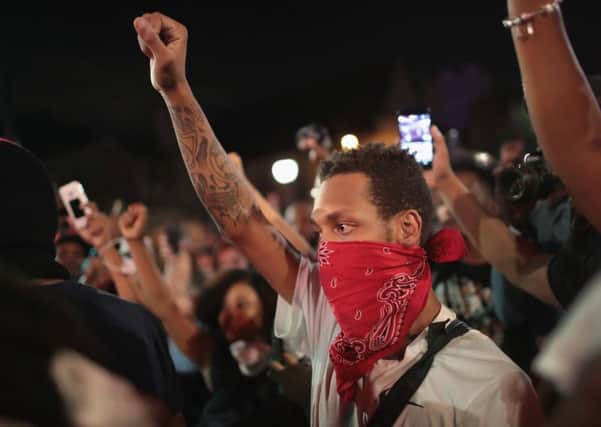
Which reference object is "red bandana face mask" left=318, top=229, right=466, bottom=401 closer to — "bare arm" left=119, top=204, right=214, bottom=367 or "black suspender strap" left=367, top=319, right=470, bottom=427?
"black suspender strap" left=367, top=319, right=470, bottom=427

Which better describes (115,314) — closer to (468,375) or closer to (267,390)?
(468,375)

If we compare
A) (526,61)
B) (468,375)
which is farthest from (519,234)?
(526,61)

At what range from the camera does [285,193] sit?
15523 millimetres

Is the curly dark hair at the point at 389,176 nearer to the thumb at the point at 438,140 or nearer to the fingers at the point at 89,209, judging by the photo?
the thumb at the point at 438,140

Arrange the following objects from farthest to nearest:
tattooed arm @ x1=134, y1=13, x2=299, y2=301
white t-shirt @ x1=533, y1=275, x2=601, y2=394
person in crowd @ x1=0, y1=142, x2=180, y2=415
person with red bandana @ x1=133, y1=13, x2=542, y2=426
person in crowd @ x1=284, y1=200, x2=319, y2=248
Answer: person in crowd @ x1=284, y1=200, x2=319, y2=248 → tattooed arm @ x1=134, y1=13, x2=299, y2=301 → person with red bandana @ x1=133, y1=13, x2=542, y2=426 → person in crowd @ x1=0, y1=142, x2=180, y2=415 → white t-shirt @ x1=533, y1=275, x2=601, y2=394

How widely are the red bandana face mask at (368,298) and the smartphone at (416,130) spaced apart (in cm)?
103

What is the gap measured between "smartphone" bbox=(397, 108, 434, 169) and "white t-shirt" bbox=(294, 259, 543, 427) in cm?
115

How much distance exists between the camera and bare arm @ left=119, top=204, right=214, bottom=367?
12.3ft

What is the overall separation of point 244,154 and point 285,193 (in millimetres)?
4204

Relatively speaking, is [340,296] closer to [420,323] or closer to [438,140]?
[420,323]

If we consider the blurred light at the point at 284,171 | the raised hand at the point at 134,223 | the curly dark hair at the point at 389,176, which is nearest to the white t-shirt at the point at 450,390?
the curly dark hair at the point at 389,176

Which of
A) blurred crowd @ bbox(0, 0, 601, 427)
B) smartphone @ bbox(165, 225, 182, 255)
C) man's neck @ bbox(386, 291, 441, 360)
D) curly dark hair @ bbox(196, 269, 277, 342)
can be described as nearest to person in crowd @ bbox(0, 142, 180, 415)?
blurred crowd @ bbox(0, 0, 601, 427)

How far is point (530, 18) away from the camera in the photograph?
1432mm

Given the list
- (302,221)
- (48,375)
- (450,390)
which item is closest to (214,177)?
(450,390)
